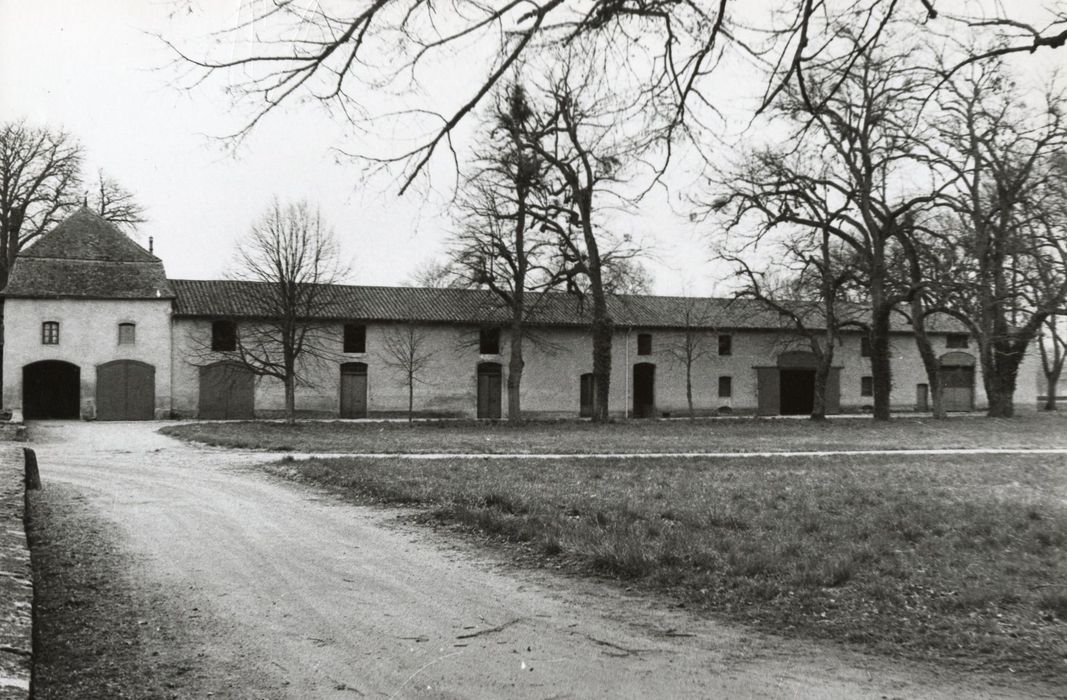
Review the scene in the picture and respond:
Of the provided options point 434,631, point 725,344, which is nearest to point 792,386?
point 725,344

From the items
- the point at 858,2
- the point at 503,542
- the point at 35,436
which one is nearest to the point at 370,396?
the point at 35,436

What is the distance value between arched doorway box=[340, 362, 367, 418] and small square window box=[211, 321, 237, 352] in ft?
16.3

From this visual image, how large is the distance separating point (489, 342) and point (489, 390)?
2.39 metres

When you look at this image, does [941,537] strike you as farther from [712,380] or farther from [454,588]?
[712,380]

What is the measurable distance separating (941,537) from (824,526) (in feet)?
3.65

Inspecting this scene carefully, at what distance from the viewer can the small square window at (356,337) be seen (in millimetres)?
40250

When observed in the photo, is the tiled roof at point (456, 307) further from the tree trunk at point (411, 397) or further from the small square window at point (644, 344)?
the tree trunk at point (411, 397)

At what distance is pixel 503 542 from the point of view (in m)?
8.70

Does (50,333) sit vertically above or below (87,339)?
above

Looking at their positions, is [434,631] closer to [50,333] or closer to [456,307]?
[50,333]

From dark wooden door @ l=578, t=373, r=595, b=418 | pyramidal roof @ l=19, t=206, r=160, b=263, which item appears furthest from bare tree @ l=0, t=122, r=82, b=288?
dark wooden door @ l=578, t=373, r=595, b=418

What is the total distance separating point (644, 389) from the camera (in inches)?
1763

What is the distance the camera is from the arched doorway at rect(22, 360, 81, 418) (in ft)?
115

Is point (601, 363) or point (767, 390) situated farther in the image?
point (767, 390)
